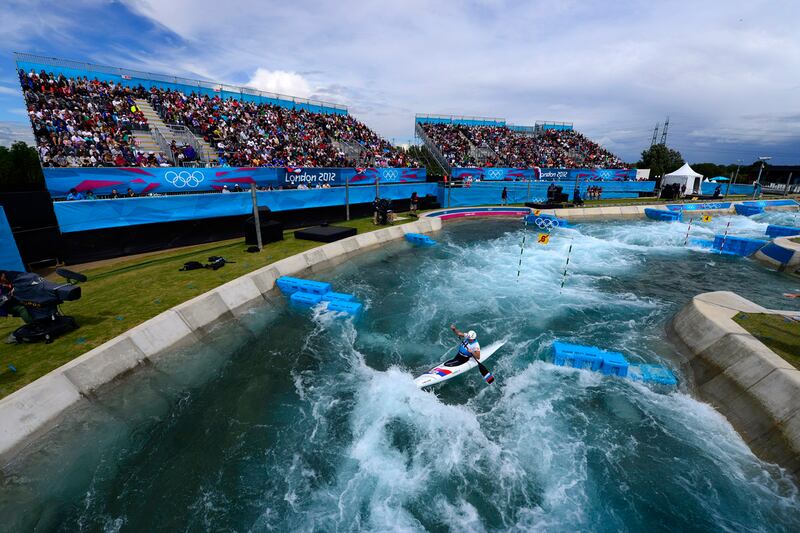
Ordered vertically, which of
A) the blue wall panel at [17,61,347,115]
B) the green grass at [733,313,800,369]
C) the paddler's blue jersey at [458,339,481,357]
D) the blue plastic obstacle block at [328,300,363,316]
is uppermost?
the blue wall panel at [17,61,347,115]

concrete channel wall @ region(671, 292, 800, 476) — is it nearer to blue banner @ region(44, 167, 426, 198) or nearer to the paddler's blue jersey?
the paddler's blue jersey

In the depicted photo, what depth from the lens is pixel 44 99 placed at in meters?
20.9

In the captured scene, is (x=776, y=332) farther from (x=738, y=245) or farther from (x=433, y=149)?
(x=433, y=149)

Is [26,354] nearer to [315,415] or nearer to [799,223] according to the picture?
[315,415]

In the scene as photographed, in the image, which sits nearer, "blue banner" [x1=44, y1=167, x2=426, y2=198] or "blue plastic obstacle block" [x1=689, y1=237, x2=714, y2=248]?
"blue banner" [x1=44, y1=167, x2=426, y2=198]

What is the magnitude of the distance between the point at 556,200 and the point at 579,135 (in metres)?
28.3

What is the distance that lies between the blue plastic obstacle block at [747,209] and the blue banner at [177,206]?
151 feet

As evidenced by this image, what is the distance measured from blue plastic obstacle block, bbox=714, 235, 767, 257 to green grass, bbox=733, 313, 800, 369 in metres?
18.3

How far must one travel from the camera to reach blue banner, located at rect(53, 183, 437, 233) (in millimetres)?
16031

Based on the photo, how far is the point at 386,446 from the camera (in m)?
7.83

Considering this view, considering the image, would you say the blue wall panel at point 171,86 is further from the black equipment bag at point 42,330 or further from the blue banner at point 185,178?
the black equipment bag at point 42,330

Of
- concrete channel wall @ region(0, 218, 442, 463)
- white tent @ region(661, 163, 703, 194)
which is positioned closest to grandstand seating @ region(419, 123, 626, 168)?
white tent @ region(661, 163, 703, 194)

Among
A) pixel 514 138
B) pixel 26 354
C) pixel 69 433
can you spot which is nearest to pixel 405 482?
pixel 69 433

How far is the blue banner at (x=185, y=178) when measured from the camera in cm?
1600
